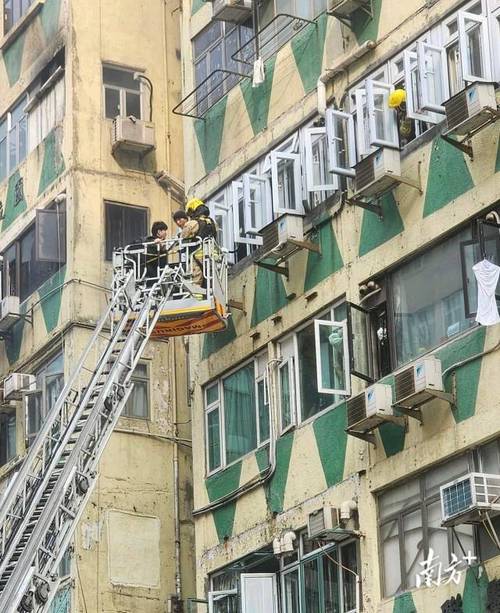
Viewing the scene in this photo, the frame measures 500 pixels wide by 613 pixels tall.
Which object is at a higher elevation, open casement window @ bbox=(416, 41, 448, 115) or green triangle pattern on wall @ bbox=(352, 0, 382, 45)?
green triangle pattern on wall @ bbox=(352, 0, 382, 45)

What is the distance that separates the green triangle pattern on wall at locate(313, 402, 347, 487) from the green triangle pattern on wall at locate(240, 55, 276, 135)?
210 inches

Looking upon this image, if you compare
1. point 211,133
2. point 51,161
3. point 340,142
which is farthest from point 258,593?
point 51,161

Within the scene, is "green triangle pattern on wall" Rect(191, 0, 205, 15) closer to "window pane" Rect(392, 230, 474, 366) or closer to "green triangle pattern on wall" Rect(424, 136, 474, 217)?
"green triangle pattern on wall" Rect(424, 136, 474, 217)

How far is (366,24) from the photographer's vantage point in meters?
24.4

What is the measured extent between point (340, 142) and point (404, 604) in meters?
6.82

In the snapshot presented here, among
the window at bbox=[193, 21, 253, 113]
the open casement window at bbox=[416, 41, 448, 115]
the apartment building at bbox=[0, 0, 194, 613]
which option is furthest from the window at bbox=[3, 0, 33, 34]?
the open casement window at bbox=[416, 41, 448, 115]

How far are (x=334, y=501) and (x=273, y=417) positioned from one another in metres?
2.25

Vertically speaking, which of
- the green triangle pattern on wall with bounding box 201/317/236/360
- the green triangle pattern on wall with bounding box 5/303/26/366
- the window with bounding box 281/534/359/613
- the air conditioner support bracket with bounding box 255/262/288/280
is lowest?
the window with bounding box 281/534/359/613

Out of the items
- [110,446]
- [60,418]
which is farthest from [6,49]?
[60,418]

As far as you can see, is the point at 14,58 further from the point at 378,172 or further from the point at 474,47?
the point at 474,47

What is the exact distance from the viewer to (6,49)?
1384 inches

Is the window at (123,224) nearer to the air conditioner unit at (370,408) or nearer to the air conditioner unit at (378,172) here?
the air conditioner unit at (378,172)

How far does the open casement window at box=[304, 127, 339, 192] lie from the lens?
960 inches

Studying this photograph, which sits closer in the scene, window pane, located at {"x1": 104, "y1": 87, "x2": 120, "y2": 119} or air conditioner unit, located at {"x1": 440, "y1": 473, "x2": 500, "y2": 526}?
air conditioner unit, located at {"x1": 440, "y1": 473, "x2": 500, "y2": 526}
